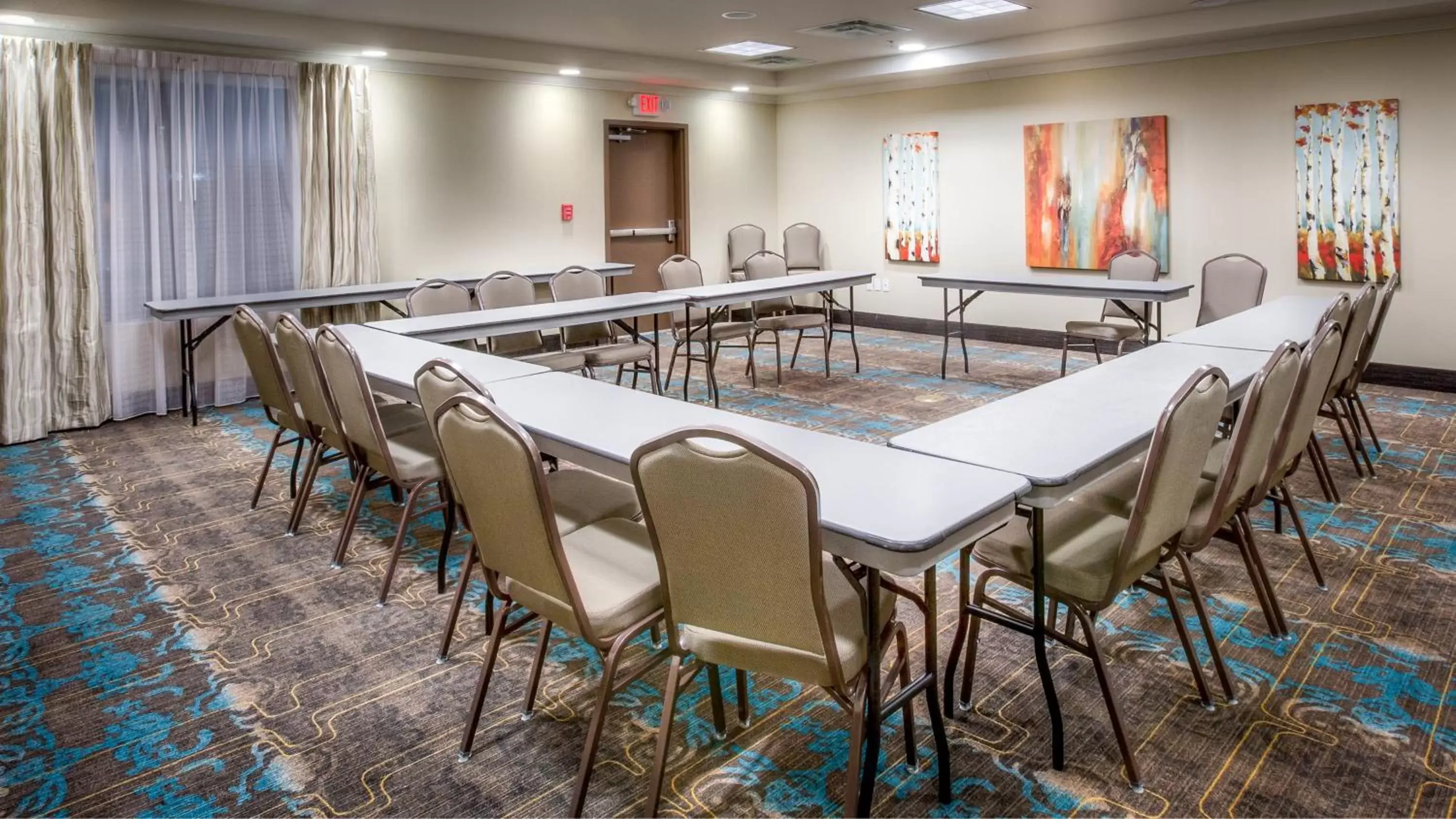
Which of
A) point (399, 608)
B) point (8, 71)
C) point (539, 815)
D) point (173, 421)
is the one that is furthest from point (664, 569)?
point (8, 71)

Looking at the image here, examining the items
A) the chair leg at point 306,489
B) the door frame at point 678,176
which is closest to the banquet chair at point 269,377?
the chair leg at point 306,489

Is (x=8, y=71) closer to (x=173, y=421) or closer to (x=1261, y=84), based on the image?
(x=173, y=421)

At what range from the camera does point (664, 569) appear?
1.90 metres

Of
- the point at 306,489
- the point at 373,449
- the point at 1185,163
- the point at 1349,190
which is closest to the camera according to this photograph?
the point at 373,449

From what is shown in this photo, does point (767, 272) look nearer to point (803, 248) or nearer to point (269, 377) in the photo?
point (803, 248)

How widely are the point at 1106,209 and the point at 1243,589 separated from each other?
207 inches

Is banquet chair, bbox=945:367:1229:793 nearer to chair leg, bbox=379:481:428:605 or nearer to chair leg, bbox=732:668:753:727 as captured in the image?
chair leg, bbox=732:668:753:727

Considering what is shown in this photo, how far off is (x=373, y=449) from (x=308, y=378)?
49 cm

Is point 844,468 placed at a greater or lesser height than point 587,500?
greater

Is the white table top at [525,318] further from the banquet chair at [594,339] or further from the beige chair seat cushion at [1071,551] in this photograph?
the beige chair seat cushion at [1071,551]

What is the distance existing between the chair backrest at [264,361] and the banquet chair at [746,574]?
256 cm

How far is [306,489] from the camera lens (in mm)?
3861

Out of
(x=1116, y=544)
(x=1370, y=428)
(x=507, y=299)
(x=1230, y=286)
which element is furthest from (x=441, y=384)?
(x=1230, y=286)

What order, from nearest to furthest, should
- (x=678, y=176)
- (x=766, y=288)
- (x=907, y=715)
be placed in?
(x=907, y=715) < (x=766, y=288) < (x=678, y=176)
